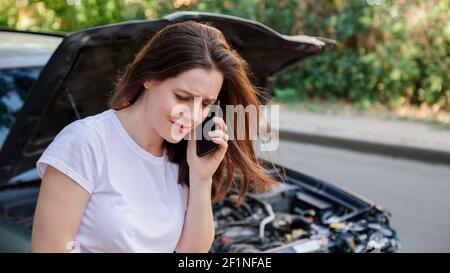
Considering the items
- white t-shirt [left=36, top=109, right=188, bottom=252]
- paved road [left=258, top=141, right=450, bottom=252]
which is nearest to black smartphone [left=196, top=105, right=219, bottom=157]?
white t-shirt [left=36, top=109, right=188, bottom=252]

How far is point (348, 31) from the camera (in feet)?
33.3

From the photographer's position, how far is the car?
2439mm

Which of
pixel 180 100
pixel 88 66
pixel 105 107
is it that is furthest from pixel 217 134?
pixel 105 107

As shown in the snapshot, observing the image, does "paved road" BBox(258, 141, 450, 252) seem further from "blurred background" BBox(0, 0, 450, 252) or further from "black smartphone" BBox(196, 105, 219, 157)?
"black smartphone" BBox(196, 105, 219, 157)

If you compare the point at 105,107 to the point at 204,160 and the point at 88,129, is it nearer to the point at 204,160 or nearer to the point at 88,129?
the point at 204,160

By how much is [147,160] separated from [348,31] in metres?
8.93

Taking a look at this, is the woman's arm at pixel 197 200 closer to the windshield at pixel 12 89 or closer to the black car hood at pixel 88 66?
the black car hood at pixel 88 66

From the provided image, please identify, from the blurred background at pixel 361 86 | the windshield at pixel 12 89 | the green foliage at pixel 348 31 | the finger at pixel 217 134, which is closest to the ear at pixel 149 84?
the finger at pixel 217 134

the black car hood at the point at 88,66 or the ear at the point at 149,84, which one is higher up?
the ear at the point at 149,84

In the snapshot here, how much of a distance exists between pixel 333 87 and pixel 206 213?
8922 millimetres

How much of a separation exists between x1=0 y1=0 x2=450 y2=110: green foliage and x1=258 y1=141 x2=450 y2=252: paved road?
235cm

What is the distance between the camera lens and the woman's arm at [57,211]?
1.56 meters

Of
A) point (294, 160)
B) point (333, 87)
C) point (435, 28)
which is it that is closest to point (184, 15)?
point (294, 160)

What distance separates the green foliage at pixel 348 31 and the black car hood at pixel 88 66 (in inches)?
263
